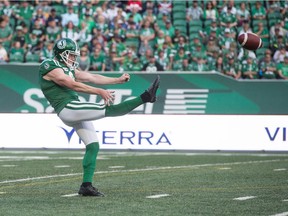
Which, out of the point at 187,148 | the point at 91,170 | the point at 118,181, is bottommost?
the point at 187,148

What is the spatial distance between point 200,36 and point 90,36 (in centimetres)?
323

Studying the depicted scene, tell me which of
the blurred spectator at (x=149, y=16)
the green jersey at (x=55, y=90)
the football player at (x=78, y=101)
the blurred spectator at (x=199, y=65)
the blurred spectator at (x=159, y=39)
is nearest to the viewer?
the football player at (x=78, y=101)

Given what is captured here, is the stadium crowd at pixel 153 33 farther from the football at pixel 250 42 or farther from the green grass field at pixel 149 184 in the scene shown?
the football at pixel 250 42

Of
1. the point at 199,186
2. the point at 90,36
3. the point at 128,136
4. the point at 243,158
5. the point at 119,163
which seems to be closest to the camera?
the point at 199,186

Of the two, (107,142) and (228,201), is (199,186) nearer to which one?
(228,201)

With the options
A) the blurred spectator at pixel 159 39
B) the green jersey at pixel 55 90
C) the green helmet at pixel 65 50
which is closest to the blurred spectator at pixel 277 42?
the blurred spectator at pixel 159 39

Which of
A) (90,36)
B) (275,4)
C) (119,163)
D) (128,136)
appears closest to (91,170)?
(119,163)

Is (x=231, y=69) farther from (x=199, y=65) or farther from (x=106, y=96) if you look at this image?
(x=106, y=96)

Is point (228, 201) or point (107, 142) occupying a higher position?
point (228, 201)

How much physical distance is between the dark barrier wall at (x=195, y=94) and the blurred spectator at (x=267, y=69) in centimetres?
82

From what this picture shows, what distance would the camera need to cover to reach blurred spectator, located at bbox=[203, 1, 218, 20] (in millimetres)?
28500

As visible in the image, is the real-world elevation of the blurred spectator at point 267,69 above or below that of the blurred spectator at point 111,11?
below

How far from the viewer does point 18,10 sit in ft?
93.1

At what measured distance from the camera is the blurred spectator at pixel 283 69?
2577 centimetres
